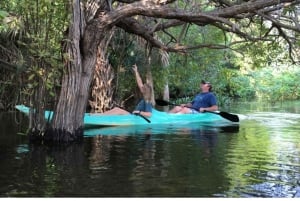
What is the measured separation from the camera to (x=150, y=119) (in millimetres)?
14844

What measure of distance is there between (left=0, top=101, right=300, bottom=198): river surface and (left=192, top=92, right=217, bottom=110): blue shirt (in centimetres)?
346

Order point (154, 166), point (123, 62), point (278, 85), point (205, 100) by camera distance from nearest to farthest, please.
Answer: point (154, 166) → point (205, 100) → point (123, 62) → point (278, 85)

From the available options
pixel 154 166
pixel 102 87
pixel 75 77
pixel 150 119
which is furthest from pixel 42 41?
pixel 102 87

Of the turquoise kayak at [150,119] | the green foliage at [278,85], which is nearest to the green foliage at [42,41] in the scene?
the turquoise kayak at [150,119]

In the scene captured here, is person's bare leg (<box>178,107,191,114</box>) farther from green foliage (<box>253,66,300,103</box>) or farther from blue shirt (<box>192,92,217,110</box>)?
green foliage (<box>253,66,300,103</box>)

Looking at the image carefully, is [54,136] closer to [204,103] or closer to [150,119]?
[150,119]

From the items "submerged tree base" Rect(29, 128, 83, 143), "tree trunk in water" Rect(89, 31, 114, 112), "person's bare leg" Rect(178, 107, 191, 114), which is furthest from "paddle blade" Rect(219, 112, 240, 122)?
"submerged tree base" Rect(29, 128, 83, 143)

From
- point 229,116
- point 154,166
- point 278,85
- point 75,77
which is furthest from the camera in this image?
point 278,85

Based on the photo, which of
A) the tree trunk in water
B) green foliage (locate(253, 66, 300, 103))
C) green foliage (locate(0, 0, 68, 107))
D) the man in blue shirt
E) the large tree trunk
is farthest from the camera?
green foliage (locate(253, 66, 300, 103))

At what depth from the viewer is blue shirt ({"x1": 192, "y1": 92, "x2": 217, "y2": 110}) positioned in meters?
16.2

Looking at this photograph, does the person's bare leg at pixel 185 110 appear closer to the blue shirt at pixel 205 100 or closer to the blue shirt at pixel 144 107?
the blue shirt at pixel 205 100

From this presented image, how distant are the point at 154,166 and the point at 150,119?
274 inches

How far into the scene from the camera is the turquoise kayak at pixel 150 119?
1380cm

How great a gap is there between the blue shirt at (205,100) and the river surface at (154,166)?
346 cm
